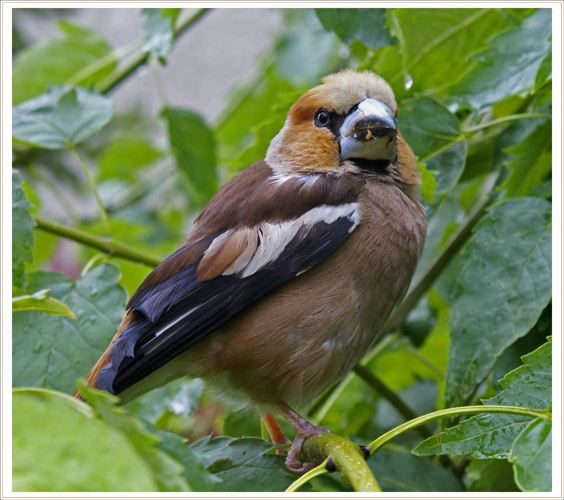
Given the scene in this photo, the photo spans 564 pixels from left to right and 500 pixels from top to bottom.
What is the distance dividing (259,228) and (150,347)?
57 cm

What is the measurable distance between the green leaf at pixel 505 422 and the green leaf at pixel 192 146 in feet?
6.38

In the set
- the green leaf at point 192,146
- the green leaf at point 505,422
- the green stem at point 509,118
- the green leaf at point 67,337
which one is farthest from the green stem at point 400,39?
the green leaf at point 67,337

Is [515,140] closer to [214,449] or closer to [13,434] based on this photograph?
[214,449]

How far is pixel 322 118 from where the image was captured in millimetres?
2314

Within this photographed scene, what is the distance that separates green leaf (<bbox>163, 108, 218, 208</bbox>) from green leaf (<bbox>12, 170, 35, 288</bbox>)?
3.51 ft

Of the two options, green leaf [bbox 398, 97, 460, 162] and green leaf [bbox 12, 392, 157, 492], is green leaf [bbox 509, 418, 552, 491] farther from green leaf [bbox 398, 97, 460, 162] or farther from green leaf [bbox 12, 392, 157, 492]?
green leaf [bbox 398, 97, 460, 162]

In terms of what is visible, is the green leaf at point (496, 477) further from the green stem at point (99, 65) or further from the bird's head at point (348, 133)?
the green stem at point (99, 65)

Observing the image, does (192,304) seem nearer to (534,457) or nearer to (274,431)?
(274,431)

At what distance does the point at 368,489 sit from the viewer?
1.21 m

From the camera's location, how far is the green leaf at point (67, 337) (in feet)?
6.36

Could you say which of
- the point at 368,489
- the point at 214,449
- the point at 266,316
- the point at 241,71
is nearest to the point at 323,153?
the point at 266,316

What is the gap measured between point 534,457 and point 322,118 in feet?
5.01

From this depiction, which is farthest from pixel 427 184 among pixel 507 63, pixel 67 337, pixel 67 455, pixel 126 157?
pixel 126 157

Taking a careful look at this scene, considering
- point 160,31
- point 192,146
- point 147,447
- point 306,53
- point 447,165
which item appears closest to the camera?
point 147,447
